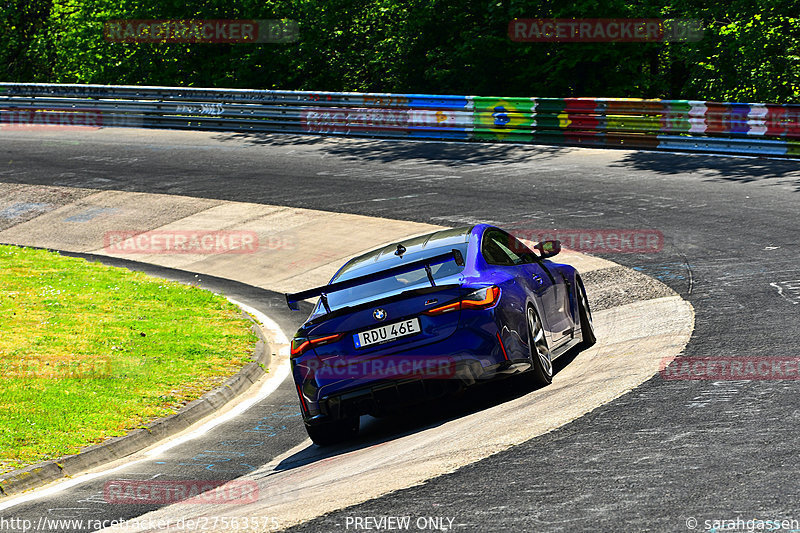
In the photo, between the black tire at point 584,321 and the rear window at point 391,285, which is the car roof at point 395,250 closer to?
the rear window at point 391,285

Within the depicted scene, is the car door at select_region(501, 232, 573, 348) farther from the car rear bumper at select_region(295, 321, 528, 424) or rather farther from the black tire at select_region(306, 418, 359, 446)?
the black tire at select_region(306, 418, 359, 446)

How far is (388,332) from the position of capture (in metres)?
7.85

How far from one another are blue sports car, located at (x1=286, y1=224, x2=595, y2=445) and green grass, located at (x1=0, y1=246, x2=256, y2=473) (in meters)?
2.27

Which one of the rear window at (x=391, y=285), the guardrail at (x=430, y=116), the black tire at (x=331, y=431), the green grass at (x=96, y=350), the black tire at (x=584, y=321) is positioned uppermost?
the guardrail at (x=430, y=116)

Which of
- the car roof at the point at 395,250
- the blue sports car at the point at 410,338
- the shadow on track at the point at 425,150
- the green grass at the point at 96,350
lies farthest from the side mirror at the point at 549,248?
the shadow on track at the point at 425,150

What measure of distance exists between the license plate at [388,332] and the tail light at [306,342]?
186 mm

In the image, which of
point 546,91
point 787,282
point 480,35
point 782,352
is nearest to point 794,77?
point 546,91

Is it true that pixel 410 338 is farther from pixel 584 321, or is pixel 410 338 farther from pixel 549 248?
pixel 584 321

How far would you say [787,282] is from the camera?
445 inches

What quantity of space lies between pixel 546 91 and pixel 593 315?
61.6ft

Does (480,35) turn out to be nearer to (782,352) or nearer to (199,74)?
(199,74)

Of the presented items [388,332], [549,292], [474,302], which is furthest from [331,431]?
[549,292]

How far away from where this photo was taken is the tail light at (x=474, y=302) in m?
7.85

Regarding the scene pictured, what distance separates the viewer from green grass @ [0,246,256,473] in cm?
916
